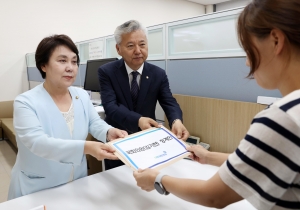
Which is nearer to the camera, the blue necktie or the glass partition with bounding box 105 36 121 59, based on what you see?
the blue necktie

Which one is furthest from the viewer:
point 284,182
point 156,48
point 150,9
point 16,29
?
point 150,9

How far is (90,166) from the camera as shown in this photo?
2.63 meters

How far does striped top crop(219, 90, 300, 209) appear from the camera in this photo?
50 cm

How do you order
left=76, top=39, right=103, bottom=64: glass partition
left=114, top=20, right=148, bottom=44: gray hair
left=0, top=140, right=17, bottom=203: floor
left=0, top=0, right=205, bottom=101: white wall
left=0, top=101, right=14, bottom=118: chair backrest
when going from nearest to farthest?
left=114, top=20, right=148, bottom=44: gray hair < left=0, top=140, right=17, bottom=203: floor < left=76, top=39, right=103, bottom=64: glass partition < left=0, top=101, right=14, bottom=118: chair backrest < left=0, top=0, right=205, bottom=101: white wall

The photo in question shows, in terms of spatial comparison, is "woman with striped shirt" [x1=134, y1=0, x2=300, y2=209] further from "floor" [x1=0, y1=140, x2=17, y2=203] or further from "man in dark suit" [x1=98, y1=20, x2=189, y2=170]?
"floor" [x1=0, y1=140, x2=17, y2=203]

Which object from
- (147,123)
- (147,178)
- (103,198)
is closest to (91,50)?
(147,123)

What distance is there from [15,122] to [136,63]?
84cm

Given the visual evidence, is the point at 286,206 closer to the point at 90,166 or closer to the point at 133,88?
the point at 133,88

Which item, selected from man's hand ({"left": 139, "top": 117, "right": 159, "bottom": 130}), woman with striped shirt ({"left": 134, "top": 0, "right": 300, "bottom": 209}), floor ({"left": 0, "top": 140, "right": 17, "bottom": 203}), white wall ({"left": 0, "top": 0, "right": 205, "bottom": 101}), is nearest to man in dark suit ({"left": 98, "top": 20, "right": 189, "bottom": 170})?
man's hand ({"left": 139, "top": 117, "right": 159, "bottom": 130})

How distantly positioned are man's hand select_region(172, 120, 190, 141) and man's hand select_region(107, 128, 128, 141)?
1.02 feet

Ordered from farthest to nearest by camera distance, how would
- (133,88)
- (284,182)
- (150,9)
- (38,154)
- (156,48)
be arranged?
(150,9) → (156,48) → (133,88) → (38,154) → (284,182)

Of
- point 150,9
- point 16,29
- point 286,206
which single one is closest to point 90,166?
point 286,206

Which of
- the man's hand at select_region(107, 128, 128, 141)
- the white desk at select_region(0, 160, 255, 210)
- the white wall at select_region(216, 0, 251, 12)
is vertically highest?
the white wall at select_region(216, 0, 251, 12)

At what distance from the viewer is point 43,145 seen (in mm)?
1106
